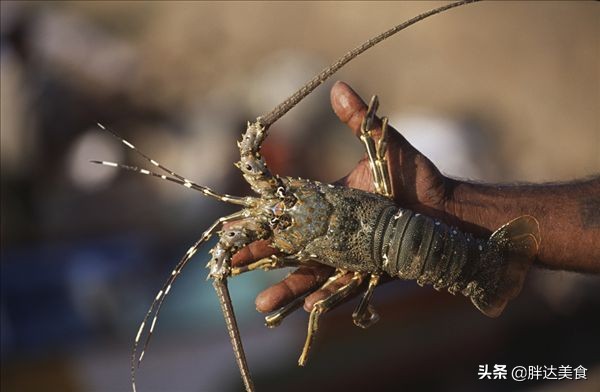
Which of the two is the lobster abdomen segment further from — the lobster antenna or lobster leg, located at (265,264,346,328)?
the lobster antenna

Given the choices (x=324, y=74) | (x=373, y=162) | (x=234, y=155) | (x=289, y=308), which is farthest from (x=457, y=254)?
(x=234, y=155)

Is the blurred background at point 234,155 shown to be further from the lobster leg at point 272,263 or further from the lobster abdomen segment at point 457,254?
the lobster leg at point 272,263

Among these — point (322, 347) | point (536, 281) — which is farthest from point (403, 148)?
point (536, 281)

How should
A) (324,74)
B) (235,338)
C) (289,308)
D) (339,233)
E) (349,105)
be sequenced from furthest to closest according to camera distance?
(349,105) < (289,308) < (339,233) < (324,74) < (235,338)

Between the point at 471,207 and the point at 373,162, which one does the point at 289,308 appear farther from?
the point at 471,207

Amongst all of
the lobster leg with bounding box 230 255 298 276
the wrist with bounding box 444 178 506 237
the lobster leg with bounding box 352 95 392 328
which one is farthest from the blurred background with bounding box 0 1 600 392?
the lobster leg with bounding box 230 255 298 276

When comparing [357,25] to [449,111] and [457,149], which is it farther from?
[457,149]
